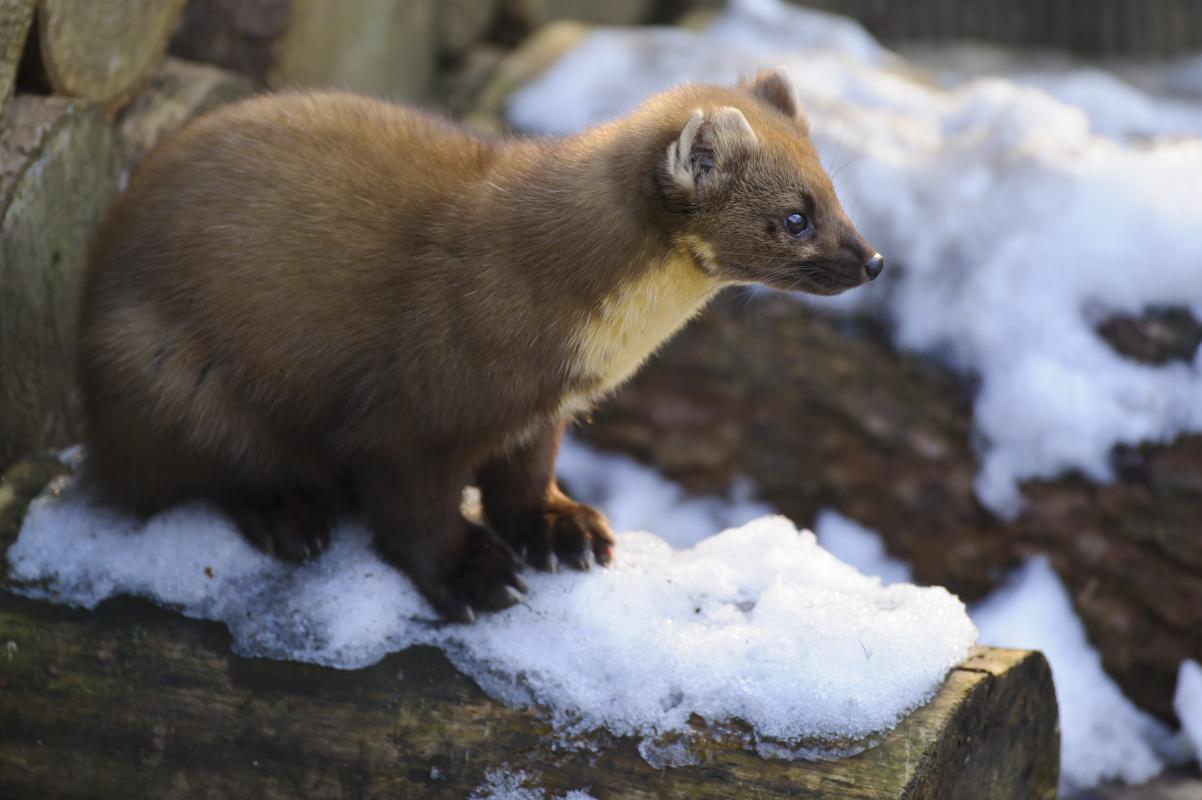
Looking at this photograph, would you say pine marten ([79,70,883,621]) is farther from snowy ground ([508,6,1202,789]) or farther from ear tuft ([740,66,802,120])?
snowy ground ([508,6,1202,789])

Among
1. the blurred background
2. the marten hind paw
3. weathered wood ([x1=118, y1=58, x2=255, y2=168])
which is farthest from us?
weathered wood ([x1=118, y1=58, x2=255, y2=168])

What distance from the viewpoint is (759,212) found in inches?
115

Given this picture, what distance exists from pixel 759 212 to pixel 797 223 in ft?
0.29

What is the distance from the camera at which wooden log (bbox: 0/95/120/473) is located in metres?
3.33

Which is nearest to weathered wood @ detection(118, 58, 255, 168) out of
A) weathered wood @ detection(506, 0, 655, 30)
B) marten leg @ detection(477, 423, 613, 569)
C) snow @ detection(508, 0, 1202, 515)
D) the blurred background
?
the blurred background

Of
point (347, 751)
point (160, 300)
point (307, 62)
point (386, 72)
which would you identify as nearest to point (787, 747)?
point (347, 751)

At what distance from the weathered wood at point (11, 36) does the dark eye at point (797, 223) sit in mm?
1894

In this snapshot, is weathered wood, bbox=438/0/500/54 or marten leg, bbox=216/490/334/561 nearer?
marten leg, bbox=216/490/334/561

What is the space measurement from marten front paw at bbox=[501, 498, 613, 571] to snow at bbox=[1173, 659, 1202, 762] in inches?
88.5

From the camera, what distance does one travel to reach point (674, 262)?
117 inches

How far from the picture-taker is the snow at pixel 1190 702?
4250 mm

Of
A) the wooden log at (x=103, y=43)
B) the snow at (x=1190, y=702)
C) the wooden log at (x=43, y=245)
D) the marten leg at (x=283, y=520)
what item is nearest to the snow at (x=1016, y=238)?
the snow at (x=1190, y=702)

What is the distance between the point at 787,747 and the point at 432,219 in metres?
1.38

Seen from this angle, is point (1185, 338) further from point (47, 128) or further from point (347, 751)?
point (47, 128)
